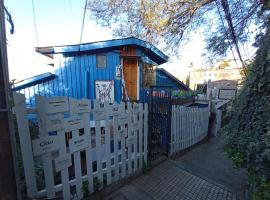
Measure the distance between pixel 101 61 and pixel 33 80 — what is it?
7.64 feet

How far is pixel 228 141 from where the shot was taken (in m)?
2.77

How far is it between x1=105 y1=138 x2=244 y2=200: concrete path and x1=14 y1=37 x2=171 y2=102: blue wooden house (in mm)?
3509

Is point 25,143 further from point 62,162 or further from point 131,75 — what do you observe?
point 131,75

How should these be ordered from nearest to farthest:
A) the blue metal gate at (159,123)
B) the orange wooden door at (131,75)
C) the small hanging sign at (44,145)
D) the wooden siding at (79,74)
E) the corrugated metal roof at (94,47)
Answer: the small hanging sign at (44,145)
the blue metal gate at (159,123)
the corrugated metal roof at (94,47)
the wooden siding at (79,74)
the orange wooden door at (131,75)

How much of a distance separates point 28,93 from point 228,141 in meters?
5.76

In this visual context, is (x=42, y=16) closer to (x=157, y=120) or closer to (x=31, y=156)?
(x=157, y=120)

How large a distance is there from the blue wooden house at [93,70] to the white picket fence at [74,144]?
3217mm

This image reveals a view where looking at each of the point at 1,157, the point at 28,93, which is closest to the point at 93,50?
the point at 28,93

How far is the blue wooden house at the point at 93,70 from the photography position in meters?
6.21

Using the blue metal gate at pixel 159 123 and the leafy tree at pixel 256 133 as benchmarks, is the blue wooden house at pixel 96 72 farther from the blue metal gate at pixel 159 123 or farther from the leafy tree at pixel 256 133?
the leafy tree at pixel 256 133

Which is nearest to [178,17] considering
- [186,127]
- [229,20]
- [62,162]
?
[229,20]

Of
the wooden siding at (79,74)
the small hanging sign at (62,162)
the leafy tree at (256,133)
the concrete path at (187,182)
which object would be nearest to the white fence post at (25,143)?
the small hanging sign at (62,162)

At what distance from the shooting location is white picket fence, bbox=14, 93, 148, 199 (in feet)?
7.27

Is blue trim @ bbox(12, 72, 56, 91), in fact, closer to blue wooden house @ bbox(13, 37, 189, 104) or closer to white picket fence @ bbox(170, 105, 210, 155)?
blue wooden house @ bbox(13, 37, 189, 104)
